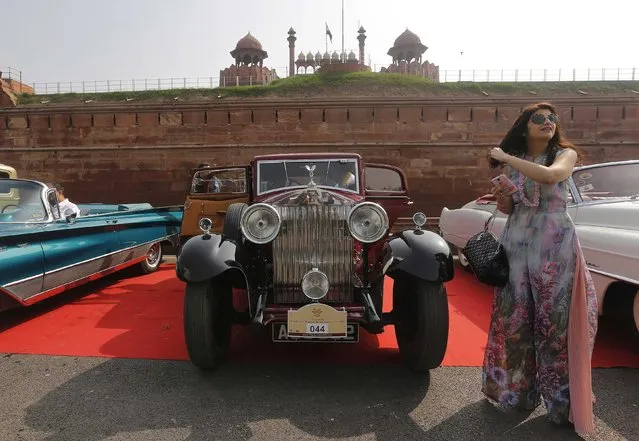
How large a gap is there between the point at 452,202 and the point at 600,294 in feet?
28.4

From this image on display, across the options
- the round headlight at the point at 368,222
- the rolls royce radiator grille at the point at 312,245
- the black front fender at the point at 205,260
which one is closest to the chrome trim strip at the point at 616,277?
the round headlight at the point at 368,222

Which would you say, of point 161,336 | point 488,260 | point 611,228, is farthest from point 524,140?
point 161,336

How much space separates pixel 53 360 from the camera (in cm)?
332

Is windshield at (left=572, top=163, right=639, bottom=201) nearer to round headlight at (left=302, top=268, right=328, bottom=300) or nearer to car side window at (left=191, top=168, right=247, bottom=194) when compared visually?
round headlight at (left=302, top=268, right=328, bottom=300)

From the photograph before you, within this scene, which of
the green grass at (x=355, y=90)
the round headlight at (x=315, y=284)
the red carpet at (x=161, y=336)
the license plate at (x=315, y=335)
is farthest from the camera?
the green grass at (x=355, y=90)

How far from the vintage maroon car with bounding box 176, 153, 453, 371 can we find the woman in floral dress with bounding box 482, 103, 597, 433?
0.53m

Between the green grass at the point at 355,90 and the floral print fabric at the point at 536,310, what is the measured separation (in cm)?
1220

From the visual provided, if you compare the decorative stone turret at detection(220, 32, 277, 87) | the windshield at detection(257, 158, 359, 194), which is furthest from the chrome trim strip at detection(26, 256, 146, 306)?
the decorative stone turret at detection(220, 32, 277, 87)

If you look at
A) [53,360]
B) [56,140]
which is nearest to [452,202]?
[53,360]

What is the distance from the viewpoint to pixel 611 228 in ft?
12.1

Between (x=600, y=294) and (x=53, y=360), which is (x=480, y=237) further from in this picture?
(x=53, y=360)

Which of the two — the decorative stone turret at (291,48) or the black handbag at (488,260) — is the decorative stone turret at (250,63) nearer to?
the decorative stone turret at (291,48)

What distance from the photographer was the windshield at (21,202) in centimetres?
464

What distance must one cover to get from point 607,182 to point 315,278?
3.25m
